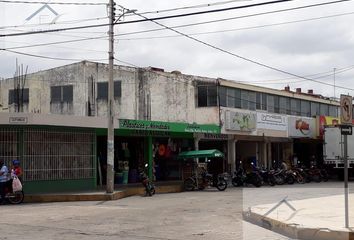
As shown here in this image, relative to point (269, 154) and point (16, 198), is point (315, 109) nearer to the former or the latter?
point (269, 154)

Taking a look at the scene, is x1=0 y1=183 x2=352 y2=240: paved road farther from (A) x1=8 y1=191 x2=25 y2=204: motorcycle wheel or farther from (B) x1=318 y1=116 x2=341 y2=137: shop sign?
(B) x1=318 y1=116 x2=341 y2=137: shop sign

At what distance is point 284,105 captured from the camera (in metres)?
39.2

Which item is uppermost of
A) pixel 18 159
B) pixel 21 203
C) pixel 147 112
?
pixel 147 112

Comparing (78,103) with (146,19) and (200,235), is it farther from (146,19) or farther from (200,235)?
(200,235)

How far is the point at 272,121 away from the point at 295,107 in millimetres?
5159

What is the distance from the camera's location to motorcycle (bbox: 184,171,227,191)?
86.2 ft

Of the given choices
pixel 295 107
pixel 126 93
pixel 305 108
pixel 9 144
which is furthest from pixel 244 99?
pixel 9 144

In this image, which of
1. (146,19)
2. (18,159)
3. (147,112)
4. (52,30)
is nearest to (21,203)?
(18,159)

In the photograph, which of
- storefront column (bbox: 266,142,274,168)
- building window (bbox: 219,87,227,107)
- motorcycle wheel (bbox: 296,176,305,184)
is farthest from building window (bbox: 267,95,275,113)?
motorcycle wheel (bbox: 296,176,305,184)

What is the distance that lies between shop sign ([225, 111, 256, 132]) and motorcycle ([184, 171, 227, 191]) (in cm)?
574

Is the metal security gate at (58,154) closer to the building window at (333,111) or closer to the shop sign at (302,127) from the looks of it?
the shop sign at (302,127)

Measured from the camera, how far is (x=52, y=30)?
19.8 meters

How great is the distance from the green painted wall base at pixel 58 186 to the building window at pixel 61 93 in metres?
14.9

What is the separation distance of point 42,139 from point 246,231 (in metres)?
12.5
